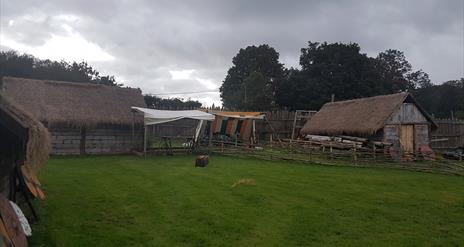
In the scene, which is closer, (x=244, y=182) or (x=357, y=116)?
(x=244, y=182)

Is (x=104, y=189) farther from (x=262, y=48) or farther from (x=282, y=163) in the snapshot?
(x=262, y=48)

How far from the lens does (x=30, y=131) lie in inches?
220

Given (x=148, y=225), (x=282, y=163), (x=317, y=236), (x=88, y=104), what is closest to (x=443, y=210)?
(x=317, y=236)

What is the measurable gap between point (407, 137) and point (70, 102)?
16098mm

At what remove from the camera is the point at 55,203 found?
813 cm

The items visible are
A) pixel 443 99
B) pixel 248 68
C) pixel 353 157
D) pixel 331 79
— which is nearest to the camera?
pixel 353 157

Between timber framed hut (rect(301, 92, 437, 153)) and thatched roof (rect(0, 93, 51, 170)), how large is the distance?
48.2ft

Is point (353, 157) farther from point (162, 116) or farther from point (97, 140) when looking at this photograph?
point (97, 140)

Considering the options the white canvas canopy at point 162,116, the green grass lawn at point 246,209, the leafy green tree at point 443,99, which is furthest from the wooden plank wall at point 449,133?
the leafy green tree at point 443,99

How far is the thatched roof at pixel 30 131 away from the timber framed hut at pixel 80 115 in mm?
11685

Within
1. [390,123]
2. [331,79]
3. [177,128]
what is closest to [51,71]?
[177,128]

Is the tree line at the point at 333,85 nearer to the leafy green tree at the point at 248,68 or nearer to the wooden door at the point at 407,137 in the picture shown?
the leafy green tree at the point at 248,68

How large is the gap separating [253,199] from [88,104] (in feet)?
44.3

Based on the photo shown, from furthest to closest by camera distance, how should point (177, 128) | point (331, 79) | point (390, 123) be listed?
point (331, 79) → point (177, 128) → point (390, 123)
